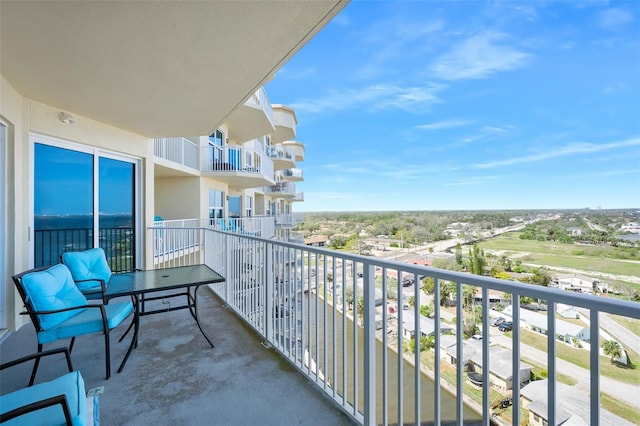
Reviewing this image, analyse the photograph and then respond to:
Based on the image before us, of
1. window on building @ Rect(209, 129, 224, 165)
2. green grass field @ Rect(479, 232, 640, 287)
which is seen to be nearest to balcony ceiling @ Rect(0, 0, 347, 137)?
green grass field @ Rect(479, 232, 640, 287)

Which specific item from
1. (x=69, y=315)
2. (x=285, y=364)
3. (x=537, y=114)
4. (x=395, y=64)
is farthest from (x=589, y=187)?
(x=69, y=315)

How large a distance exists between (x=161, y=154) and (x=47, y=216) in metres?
3.75

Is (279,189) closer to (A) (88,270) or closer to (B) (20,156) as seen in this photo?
(B) (20,156)

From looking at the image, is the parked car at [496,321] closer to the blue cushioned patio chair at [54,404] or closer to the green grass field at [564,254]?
the blue cushioned patio chair at [54,404]

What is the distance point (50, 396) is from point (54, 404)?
0.39 m

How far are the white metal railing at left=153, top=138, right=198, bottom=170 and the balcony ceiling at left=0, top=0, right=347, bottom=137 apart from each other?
12.2 feet

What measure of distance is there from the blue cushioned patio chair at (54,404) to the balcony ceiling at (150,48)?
2328 mm

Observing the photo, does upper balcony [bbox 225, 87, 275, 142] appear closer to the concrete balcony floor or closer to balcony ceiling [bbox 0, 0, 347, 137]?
balcony ceiling [bbox 0, 0, 347, 137]

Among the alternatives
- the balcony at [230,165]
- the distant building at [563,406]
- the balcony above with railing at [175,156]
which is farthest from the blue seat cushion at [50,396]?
the balcony at [230,165]

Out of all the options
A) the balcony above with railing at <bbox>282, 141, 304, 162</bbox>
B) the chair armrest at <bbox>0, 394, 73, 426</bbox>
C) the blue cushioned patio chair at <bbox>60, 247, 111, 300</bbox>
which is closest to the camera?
the chair armrest at <bbox>0, 394, 73, 426</bbox>

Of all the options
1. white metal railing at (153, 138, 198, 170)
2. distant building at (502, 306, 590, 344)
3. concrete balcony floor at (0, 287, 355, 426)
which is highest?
white metal railing at (153, 138, 198, 170)

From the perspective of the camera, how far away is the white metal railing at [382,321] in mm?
1026

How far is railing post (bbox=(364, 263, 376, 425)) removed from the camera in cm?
177

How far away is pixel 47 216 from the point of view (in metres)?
4.25
